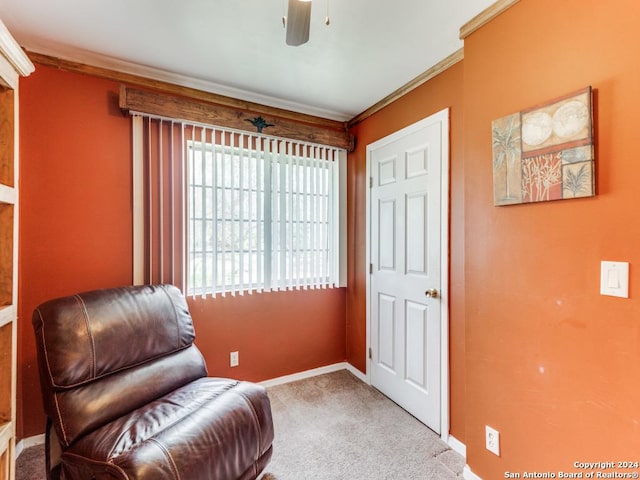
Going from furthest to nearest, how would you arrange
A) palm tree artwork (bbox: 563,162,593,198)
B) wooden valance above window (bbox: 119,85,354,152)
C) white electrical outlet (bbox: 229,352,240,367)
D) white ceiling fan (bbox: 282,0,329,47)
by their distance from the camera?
1. white electrical outlet (bbox: 229,352,240,367)
2. wooden valance above window (bbox: 119,85,354,152)
3. palm tree artwork (bbox: 563,162,593,198)
4. white ceiling fan (bbox: 282,0,329,47)

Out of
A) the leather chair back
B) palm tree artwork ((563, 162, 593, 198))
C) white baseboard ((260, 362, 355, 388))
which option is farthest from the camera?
white baseboard ((260, 362, 355, 388))

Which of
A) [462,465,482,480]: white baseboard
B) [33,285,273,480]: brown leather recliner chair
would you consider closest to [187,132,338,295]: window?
[33,285,273,480]: brown leather recliner chair

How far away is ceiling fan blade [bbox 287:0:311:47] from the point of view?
3.29 ft

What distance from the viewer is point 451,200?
1920 mm

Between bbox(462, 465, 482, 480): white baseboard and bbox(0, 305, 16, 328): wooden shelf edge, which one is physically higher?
bbox(0, 305, 16, 328): wooden shelf edge

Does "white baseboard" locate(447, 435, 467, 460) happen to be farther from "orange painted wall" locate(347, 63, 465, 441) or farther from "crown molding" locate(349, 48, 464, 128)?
"crown molding" locate(349, 48, 464, 128)

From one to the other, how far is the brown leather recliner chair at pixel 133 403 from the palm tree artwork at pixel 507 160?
62.9 inches

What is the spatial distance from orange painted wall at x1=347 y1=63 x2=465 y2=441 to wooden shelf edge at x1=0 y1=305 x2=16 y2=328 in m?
2.14

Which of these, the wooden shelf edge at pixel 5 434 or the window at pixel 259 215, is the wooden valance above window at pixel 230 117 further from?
the wooden shelf edge at pixel 5 434

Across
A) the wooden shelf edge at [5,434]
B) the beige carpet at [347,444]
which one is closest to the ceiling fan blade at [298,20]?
the wooden shelf edge at [5,434]

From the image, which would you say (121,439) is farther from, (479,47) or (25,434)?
(479,47)

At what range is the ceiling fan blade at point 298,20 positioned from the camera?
39.4 inches

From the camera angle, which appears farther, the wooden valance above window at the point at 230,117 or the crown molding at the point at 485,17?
the wooden valance above window at the point at 230,117

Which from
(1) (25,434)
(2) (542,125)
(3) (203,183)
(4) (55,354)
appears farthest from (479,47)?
(1) (25,434)
